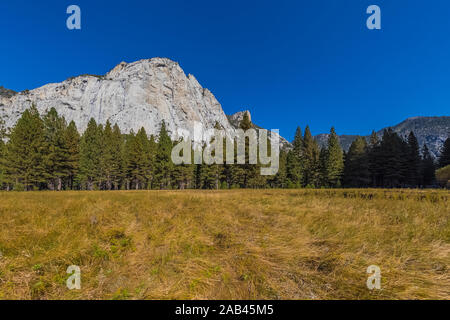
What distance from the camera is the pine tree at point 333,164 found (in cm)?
3994

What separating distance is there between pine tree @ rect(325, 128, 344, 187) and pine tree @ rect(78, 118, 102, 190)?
51852 millimetres

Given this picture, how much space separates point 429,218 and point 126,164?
47.0 m

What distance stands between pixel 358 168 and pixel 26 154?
63377mm

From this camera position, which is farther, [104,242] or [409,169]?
[409,169]

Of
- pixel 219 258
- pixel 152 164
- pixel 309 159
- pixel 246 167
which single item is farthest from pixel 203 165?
pixel 219 258

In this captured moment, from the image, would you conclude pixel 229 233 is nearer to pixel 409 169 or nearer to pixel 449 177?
pixel 449 177

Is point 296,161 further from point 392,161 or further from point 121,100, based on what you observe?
point 121,100

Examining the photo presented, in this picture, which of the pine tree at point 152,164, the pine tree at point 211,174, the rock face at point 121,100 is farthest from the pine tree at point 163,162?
the rock face at point 121,100

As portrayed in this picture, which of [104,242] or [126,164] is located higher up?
[126,164]

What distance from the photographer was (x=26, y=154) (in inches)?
1126

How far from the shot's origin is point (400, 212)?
→ 6.19 meters

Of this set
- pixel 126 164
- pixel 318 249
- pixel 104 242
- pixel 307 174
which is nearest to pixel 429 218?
pixel 318 249

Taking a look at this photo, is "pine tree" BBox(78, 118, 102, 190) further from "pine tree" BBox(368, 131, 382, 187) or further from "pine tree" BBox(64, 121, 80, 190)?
"pine tree" BBox(368, 131, 382, 187)
